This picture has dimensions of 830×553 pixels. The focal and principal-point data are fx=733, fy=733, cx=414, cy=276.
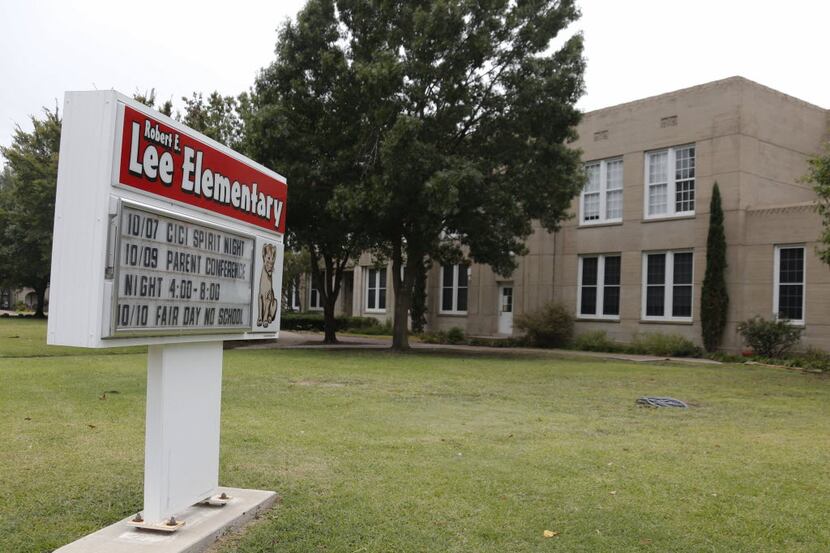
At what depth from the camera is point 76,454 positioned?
702 centimetres

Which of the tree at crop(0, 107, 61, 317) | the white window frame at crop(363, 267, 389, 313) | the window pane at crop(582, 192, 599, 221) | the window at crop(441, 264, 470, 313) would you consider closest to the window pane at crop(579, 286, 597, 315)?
the window pane at crop(582, 192, 599, 221)

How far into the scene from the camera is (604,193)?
28547mm

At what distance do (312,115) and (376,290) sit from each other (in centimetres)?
2008

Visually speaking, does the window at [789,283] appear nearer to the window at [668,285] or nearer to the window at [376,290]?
the window at [668,285]

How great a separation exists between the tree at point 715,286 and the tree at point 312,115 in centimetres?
1171

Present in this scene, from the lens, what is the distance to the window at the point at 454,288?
34856 millimetres

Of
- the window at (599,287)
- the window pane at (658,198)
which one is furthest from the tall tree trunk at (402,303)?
the window pane at (658,198)

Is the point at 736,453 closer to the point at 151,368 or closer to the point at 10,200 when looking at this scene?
the point at 151,368

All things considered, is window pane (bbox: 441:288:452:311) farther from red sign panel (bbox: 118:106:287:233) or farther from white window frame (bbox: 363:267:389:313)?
red sign panel (bbox: 118:106:287:233)

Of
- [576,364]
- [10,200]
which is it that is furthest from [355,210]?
[10,200]

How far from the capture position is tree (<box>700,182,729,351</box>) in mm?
24234

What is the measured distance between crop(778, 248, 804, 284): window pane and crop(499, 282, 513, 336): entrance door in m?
11.6

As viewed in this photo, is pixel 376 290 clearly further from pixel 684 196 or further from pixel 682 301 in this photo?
pixel 684 196

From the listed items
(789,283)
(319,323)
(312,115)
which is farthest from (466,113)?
(319,323)
